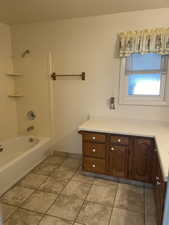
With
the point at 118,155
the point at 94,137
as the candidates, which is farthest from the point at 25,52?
the point at 118,155

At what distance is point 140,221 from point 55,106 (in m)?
2.27

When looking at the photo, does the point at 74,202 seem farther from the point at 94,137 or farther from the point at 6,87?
the point at 6,87

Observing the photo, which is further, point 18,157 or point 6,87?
point 6,87

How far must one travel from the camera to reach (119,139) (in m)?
2.27

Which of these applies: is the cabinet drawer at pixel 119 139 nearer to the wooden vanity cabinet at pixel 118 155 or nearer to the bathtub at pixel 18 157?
the wooden vanity cabinet at pixel 118 155

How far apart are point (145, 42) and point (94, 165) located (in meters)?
Answer: 2.02

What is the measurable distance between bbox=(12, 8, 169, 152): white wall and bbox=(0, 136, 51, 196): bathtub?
0.32 meters

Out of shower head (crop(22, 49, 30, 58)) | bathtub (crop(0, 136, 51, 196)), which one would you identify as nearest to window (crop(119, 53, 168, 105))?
bathtub (crop(0, 136, 51, 196))

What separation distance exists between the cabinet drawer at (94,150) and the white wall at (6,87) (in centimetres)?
180

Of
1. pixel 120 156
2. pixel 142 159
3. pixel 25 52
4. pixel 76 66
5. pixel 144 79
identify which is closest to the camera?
pixel 142 159

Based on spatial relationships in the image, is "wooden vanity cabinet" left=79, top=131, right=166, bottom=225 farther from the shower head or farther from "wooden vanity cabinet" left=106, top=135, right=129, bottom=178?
the shower head

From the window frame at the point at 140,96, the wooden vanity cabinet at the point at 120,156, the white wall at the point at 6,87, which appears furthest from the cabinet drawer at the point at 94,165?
the white wall at the point at 6,87

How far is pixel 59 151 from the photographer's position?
131 inches

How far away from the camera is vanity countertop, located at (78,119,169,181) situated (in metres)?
1.90
